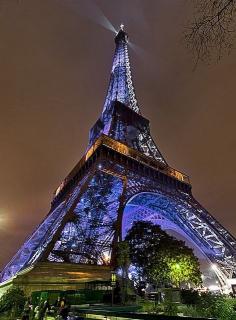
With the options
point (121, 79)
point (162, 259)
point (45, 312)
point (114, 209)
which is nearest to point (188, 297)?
point (162, 259)

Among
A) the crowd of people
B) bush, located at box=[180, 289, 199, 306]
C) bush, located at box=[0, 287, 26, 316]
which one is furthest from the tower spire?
the crowd of people

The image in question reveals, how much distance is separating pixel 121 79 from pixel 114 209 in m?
45.1

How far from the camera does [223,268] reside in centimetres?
3183

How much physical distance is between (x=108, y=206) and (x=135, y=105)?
34908 mm

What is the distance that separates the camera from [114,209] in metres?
31.1

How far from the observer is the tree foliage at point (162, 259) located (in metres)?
26.5

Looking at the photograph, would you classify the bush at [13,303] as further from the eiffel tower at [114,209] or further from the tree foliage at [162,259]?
the tree foliage at [162,259]

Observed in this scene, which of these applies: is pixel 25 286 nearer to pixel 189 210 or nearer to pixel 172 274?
pixel 172 274

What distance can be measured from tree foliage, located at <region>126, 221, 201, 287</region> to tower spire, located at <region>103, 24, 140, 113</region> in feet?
116

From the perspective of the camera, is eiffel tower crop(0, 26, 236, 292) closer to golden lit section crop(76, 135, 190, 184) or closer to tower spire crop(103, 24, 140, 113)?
golden lit section crop(76, 135, 190, 184)

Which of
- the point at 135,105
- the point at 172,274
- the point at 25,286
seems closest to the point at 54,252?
the point at 25,286

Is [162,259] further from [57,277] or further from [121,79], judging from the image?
[121,79]

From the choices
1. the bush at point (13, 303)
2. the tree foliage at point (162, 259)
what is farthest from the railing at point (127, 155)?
the bush at point (13, 303)

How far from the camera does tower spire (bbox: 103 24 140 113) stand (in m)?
62.7
